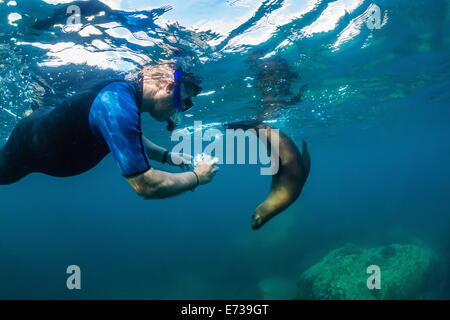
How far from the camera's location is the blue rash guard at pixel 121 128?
2561 millimetres

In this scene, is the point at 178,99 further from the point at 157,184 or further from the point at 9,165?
the point at 9,165

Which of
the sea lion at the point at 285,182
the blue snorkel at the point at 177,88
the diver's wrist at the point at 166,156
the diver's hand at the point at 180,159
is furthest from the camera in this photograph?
the diver's wrist at the point at 166,156

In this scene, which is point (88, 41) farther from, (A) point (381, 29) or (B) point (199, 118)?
(B) point (199, 118)

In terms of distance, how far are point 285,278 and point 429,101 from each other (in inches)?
807

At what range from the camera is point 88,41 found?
7.96m

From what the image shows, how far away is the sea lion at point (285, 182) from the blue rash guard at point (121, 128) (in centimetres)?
141

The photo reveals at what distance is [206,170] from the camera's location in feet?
11.1

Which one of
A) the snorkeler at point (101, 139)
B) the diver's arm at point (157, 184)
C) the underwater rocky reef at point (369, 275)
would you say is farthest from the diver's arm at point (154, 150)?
the underwater rocky reef at point (369, 275)

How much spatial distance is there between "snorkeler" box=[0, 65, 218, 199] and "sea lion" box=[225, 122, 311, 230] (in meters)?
0.75

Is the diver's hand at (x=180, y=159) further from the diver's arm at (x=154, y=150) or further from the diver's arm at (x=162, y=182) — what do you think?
the diver's arm at (x=162, y=182)

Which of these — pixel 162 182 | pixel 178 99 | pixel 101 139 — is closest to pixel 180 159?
pixel 178 99

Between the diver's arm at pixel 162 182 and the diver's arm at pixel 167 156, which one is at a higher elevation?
the diver's arm at pixel 167 156

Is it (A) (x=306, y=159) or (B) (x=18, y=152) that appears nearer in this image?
(A) (x=306, y=159)

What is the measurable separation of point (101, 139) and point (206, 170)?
1.25 m
